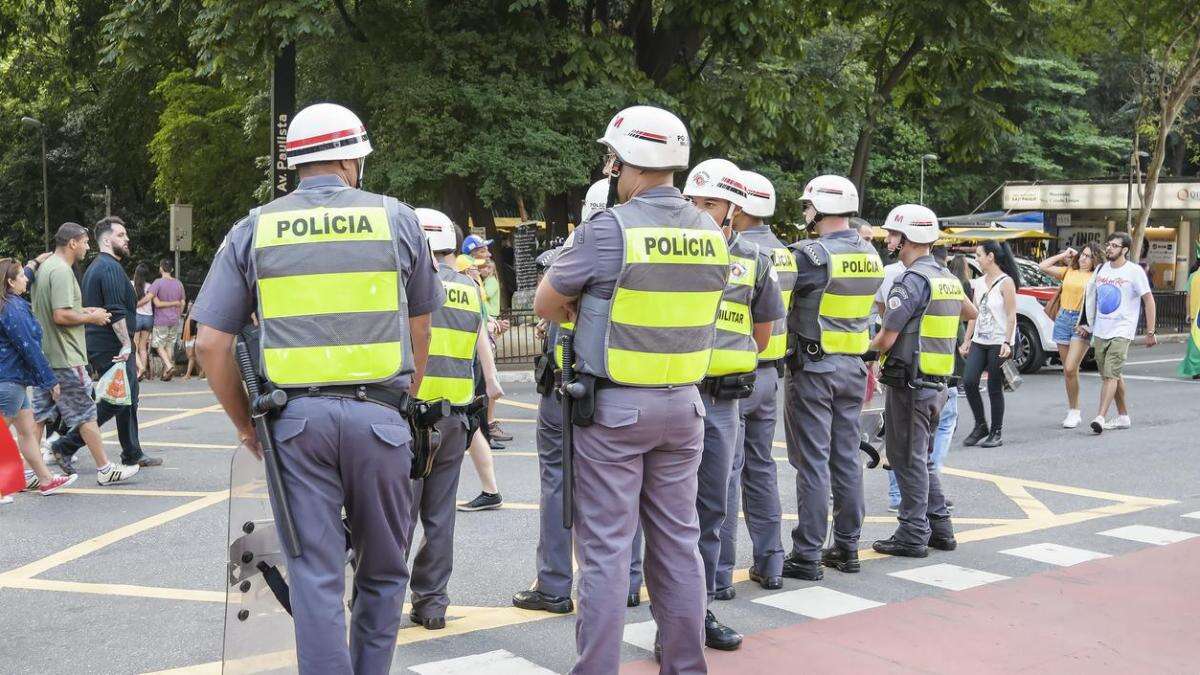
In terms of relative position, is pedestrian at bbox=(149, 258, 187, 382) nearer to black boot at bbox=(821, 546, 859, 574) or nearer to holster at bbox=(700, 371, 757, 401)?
black boot at bbox=(821, 546, 859, 574)

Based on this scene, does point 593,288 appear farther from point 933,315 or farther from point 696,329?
point 933,315

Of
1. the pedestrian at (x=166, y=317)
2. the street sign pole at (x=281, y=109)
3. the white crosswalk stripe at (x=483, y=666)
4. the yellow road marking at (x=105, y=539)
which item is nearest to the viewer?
the white crosswalk stripe at (x=483, y=666)

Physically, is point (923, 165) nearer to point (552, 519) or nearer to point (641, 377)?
point (552, 519)

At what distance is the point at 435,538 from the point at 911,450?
2.84m

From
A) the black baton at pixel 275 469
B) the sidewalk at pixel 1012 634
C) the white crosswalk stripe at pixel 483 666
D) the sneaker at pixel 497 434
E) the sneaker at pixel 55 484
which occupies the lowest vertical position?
the sidewalk at pixel 1012 634

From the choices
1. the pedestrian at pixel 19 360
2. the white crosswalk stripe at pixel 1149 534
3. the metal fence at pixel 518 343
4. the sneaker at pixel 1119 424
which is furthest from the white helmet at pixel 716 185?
the metal fence at pixel 518 343

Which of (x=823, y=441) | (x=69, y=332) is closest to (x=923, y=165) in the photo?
(x=69, y=332)

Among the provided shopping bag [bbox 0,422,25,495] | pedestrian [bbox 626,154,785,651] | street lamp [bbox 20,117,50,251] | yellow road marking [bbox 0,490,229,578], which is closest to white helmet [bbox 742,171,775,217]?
pedestrian [bbox 626,154,785,651]

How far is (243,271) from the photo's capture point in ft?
12.2

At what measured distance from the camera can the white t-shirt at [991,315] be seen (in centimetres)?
1097

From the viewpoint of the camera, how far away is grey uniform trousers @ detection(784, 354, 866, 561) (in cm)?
623

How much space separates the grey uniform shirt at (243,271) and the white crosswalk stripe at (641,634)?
187 cm

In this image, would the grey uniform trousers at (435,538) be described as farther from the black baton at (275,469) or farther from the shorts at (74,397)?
the shorts at (74,397)

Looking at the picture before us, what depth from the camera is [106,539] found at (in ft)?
24.1
